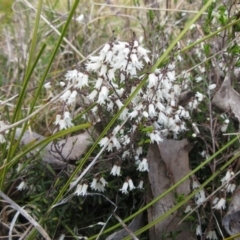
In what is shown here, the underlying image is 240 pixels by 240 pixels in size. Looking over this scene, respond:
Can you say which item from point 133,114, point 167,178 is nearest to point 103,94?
point 133,114

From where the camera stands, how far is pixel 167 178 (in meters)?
1.83

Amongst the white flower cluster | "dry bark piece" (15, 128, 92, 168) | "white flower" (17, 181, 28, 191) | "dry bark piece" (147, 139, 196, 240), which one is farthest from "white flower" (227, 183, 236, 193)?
"white flower" (17, 181, 28, 191)

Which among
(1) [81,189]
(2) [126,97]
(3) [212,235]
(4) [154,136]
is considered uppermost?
(2) [126,97]

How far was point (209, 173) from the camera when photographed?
6.17 ft

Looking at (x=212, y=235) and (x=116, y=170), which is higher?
(x=116, y=170)

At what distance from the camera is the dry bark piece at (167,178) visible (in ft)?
5.75

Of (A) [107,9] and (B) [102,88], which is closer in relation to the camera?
(B) [102,88]

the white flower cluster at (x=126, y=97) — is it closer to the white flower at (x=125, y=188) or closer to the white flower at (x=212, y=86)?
the white flower at (x=125, y=188)

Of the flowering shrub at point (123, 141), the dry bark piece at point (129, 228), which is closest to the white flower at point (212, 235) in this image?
the flowering shrub at point (123, 141)

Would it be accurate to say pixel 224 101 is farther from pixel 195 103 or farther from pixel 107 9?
pixel 107 9

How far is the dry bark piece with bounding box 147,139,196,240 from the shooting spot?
69.1 inches

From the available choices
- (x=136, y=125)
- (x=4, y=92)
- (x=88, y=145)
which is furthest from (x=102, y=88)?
(x=4, y=92)

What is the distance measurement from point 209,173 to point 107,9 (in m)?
1.85

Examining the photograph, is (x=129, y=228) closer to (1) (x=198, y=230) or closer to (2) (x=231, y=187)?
(1) (x=198, y=230)
